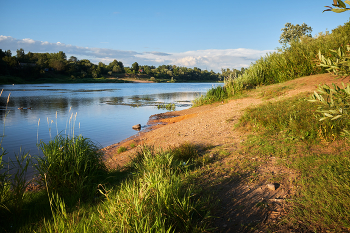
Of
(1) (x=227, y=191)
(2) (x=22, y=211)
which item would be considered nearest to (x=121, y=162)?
A: (2) (x=22, y=211)

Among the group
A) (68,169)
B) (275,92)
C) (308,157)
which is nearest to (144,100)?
(275,92)

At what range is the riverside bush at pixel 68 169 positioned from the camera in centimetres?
451

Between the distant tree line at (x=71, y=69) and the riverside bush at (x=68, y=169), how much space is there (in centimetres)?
1582

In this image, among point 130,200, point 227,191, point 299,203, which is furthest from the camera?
point 227,191

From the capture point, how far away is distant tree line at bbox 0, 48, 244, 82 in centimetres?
7156

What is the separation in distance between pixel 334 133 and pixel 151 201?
465 cm

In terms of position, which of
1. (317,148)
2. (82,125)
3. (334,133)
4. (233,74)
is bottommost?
(82,125)

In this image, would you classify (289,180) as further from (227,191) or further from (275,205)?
(227,191)

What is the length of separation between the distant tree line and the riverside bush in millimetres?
15823

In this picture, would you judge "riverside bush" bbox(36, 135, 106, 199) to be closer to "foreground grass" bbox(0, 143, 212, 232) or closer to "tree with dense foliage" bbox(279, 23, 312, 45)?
"foreground grass" bbox(0, 143, 212, 232)

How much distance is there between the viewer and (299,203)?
3.28 meters

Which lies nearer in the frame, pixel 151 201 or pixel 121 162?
pixel 151 201

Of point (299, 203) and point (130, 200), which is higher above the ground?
point (130, 200)

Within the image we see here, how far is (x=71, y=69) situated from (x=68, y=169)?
9710 centimetres
